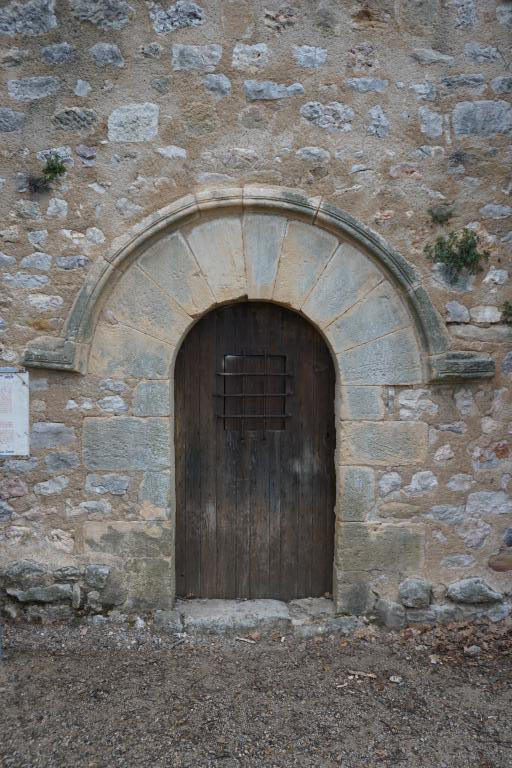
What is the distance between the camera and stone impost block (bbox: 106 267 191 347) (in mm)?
3285

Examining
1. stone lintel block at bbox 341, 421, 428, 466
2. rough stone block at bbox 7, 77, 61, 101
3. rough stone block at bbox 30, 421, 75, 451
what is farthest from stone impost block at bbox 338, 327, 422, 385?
rough stone block at bbox 7, 77, 61, 101

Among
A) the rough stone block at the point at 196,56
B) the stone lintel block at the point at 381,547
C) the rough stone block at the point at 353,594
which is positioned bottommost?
the rough stone block at the point at 353,594

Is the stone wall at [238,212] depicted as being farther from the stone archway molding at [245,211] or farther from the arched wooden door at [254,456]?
the arched wooden door at [254,456]

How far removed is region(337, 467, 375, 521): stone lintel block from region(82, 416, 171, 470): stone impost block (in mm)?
1080

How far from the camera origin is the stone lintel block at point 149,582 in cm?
336

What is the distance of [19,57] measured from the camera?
128 inches

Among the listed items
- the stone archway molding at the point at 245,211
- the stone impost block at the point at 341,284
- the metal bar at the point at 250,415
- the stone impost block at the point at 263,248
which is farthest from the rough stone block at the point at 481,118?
the metal bar at the point at 250,415

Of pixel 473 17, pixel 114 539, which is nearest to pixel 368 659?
pixel 114 539

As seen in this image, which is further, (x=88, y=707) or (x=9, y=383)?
(x=9, y=383)

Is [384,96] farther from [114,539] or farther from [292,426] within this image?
[114,539]

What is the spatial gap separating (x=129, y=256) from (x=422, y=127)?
189 cm

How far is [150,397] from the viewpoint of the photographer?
3.30 meters

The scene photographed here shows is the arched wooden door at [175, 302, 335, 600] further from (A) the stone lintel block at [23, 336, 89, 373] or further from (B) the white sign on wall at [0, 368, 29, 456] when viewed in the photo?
(B) the white sign on wall at [0, 368, 29, 456]

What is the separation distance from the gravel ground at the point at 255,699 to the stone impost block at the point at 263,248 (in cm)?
214
